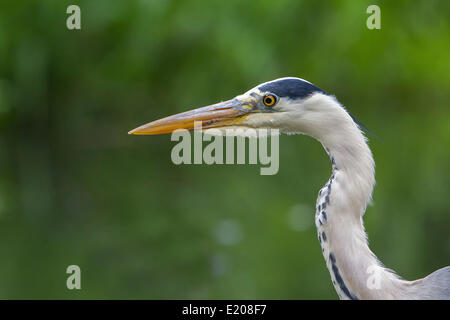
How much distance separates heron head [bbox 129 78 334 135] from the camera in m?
3.12

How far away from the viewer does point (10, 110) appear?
12.8 meters

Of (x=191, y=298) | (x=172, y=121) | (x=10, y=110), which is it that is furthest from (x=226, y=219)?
(x=10, y=110)

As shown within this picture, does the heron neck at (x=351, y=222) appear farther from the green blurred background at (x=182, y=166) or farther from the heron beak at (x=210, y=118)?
the green blurred background at (x=182, y=166)

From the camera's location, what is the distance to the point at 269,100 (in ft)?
10.6

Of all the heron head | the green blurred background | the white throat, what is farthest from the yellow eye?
the green blurred background

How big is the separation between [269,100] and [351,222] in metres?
0.69

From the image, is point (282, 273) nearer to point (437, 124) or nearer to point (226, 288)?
point (226, 288)

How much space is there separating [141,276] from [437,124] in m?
12.1

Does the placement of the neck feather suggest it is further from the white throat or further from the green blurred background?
the green blurred background

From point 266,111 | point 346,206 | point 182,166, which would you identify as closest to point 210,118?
point 266,111

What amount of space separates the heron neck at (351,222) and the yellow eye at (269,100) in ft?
1.27

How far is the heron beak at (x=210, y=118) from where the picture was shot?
3322 mm

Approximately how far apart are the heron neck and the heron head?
24 cm

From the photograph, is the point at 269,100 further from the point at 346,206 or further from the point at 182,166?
the point at 182,166
